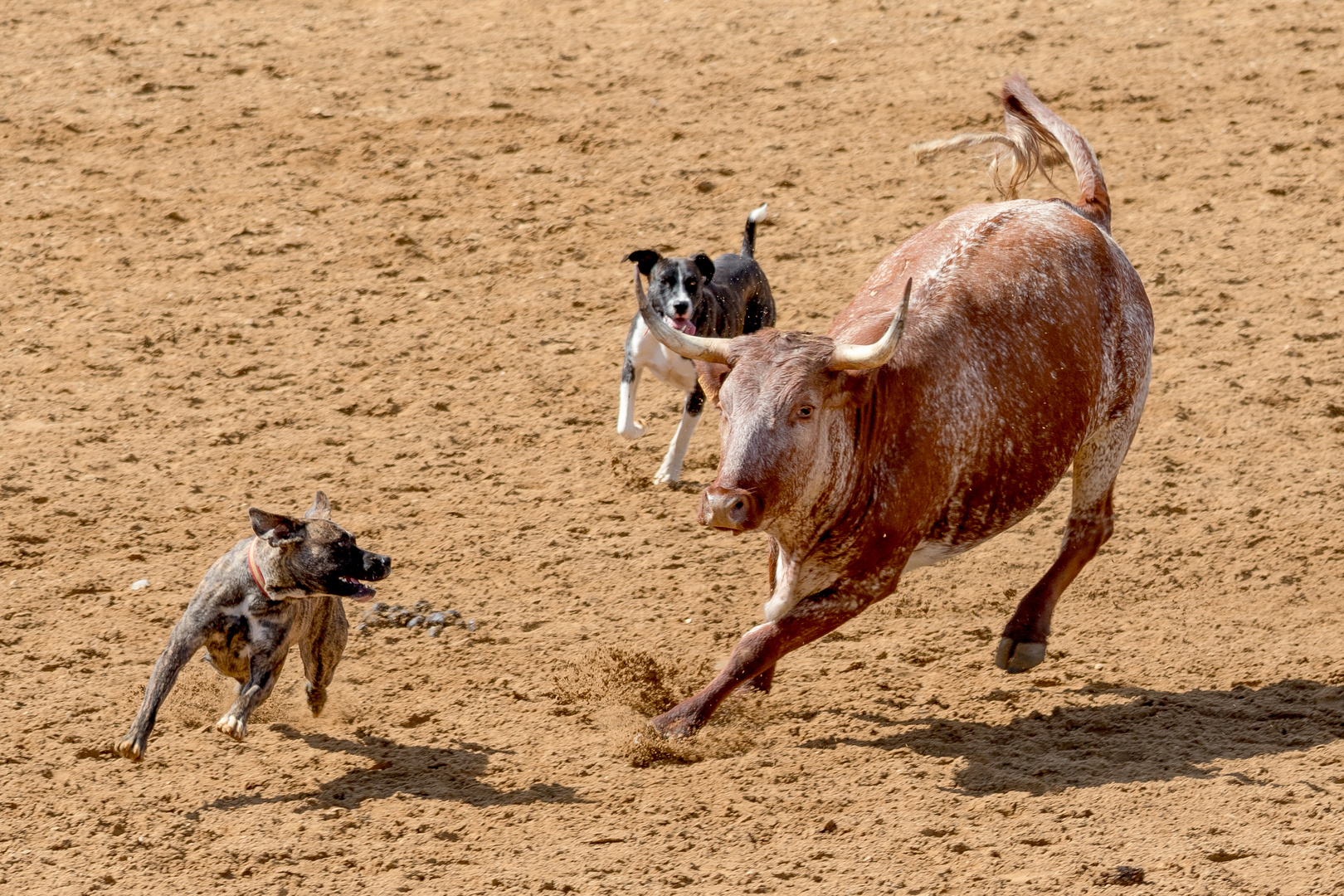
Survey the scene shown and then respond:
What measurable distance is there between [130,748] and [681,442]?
3891 millimetres

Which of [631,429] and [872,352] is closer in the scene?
[872,352]

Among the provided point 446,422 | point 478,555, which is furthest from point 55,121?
point 478,555

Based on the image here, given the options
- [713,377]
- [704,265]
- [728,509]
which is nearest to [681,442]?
[704,265]

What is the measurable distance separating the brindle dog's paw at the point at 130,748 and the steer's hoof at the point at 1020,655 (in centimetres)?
347

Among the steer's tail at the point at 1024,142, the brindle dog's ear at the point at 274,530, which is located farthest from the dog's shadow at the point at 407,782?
the steer's tail at the point at 1024,142

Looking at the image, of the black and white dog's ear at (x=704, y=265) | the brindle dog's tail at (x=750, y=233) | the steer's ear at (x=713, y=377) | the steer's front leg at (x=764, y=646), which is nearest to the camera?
the steer's front leg at (x=764, y=646)

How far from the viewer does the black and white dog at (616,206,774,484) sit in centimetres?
952

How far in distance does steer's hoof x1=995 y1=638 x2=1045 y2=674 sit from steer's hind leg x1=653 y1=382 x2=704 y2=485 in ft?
9.10

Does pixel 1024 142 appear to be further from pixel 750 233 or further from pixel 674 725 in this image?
pixel 674 725

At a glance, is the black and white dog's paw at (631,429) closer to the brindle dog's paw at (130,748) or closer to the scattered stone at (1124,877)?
the brindle dog's paw at (130,748)

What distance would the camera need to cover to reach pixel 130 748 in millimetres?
6418

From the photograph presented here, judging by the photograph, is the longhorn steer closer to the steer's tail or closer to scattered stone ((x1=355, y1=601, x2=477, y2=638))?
the steer's tail

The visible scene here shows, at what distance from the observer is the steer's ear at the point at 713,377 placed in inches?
257

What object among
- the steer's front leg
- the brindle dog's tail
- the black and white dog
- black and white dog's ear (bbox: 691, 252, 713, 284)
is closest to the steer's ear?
the steer's front leg
